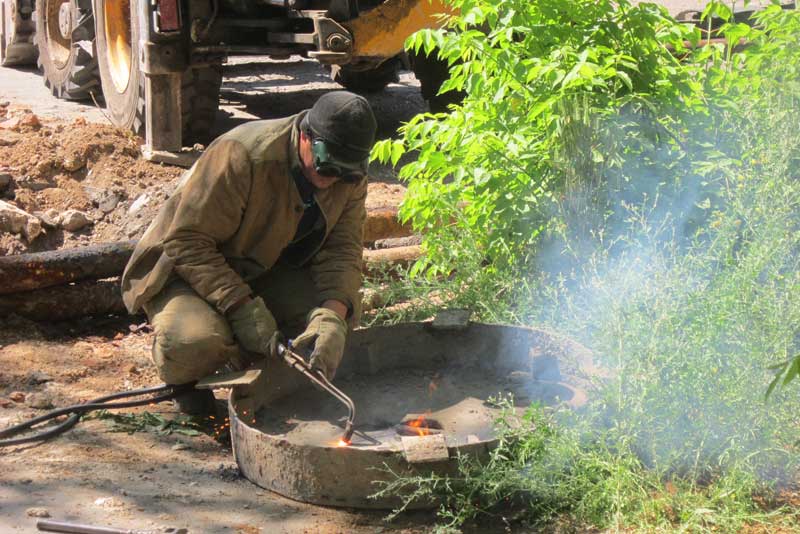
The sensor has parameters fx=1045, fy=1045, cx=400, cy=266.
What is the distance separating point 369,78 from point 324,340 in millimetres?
7938

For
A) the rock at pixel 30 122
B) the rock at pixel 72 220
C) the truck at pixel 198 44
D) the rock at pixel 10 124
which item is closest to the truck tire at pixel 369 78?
the truck at pixel 198 44

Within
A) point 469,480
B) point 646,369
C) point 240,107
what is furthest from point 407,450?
point 240,107

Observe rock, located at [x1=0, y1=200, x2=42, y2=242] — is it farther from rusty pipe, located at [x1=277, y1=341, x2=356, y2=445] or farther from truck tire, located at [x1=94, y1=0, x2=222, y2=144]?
rusty pipe, located at [x1=277, y1=341, x2=356, y2=445]

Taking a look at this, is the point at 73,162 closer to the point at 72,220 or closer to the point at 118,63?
the point at 72,220

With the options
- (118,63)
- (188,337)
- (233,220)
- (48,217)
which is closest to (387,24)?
(118,63)

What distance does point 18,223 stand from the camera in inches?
262

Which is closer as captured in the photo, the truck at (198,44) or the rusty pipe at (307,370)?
the rusty pipe at (307,370)

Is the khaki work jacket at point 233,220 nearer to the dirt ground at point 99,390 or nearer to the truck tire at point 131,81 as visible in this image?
the dirt ground at point 99,390

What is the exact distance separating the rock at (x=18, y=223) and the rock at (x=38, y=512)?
133 inches

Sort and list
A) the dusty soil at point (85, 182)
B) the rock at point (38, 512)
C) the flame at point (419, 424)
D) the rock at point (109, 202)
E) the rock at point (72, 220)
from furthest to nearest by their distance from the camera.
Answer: the rock at point (109, 202), the rock at point (72, 220), the dusty soil at point (85, 182), the flame at point (419, 424), the rock at point (38, 512)

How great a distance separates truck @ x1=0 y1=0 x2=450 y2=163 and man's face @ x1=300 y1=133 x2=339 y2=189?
10.4 feet

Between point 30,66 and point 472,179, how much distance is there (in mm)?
9286

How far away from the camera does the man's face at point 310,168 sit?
4.32 meters

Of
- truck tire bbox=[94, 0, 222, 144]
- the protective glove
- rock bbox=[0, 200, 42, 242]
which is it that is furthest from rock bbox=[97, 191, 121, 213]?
the protective glove
